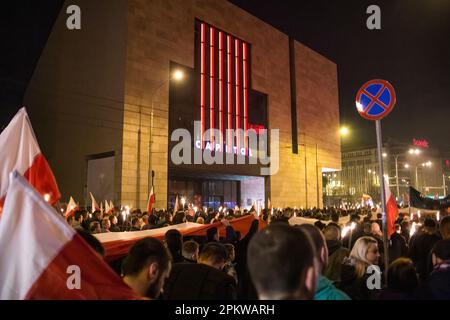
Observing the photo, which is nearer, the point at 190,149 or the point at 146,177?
the point at 146,177

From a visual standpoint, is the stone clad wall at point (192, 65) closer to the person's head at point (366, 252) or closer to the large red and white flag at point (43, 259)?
the person's head at point (366, 252)

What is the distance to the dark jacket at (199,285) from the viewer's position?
3373 mm

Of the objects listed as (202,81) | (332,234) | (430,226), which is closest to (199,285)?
(332,234)

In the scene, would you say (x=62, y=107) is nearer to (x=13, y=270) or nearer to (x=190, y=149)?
(x=190, y=149)

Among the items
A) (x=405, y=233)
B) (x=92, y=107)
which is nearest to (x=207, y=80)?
(x=92, y=107)

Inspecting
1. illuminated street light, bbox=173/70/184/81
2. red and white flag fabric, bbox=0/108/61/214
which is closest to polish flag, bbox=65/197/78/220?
red and white flag fabric, bbox=0/108/61/214

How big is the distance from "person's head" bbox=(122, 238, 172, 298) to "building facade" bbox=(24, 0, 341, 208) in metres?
18.5

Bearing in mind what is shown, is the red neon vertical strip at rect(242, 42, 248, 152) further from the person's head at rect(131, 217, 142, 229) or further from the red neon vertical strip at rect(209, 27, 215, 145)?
the person's head at rect(131, 217, 142, 229)

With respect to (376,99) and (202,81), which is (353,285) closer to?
(376,99)

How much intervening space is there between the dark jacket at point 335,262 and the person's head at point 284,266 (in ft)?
9.59

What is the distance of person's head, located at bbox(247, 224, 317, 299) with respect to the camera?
6.38 feet

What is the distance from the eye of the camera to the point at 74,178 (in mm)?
29141

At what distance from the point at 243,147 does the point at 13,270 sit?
101 ft

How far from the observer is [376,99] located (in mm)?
6094
